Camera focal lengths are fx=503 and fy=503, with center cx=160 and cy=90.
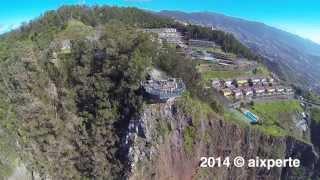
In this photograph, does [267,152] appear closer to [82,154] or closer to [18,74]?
[82,154]

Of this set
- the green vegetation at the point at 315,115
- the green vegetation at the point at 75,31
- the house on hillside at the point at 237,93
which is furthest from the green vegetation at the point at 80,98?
the green vegetation at the point at 315,115

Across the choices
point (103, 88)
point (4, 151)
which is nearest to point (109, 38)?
point (103, 88)

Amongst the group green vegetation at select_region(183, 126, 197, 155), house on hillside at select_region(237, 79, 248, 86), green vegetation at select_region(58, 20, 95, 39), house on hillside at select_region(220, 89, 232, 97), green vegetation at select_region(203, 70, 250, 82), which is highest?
green vegetation at select_region(58, 20, 95, 39)

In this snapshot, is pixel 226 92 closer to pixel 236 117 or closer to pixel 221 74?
pixel 221 74

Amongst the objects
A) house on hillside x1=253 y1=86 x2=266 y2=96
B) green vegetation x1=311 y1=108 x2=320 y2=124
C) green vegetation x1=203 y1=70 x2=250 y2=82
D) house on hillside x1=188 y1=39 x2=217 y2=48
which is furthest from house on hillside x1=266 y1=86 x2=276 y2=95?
house on hillside x1=188 y1=39 x2=217 y2=48

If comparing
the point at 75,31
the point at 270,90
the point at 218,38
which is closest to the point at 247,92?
the point at 270,90

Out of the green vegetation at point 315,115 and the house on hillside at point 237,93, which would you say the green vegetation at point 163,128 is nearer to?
the house on hillside at point 237,93

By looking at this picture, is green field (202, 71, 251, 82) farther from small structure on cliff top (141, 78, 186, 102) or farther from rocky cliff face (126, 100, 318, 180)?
small structure on cliff top (141, 78, 186, 102)
